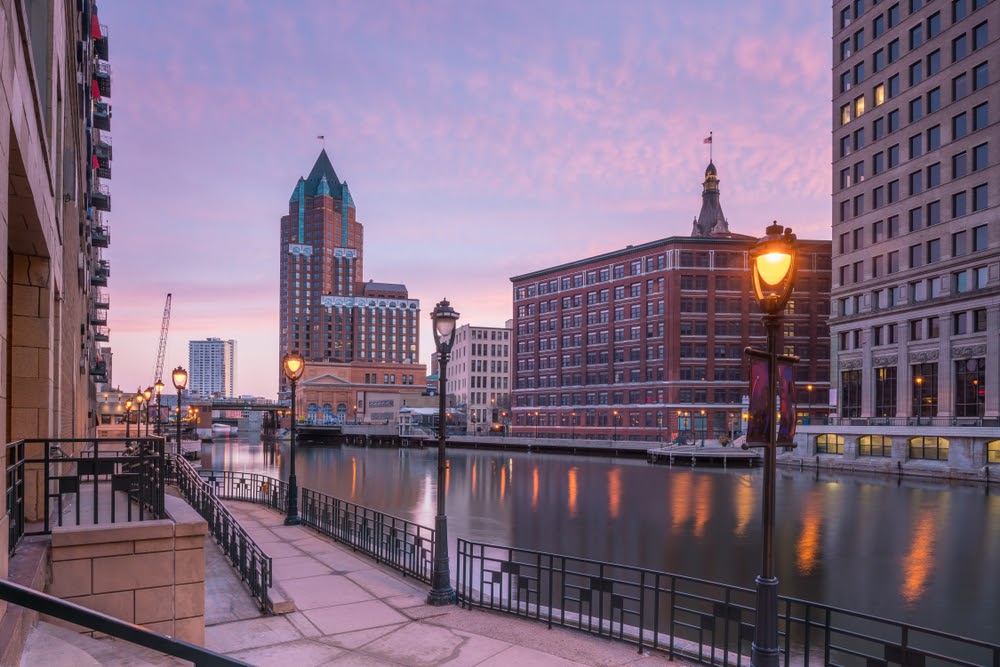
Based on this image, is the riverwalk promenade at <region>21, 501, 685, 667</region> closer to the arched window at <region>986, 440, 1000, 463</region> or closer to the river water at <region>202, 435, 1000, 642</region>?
the river water at <region>202, 435, 1000, 642</region>

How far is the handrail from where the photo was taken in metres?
2.87

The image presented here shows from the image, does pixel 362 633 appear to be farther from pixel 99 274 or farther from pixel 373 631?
pixel 99 274

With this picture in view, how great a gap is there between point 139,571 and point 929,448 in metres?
66.5

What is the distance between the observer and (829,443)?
69.7 metres

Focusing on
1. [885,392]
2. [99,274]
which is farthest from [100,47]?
[885,392]

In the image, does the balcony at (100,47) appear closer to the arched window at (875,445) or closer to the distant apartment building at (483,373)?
the arched window at (875,445)

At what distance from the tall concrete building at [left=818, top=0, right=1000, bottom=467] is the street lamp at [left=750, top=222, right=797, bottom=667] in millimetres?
57193

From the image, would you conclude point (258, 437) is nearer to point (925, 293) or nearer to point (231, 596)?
point (925, 293)

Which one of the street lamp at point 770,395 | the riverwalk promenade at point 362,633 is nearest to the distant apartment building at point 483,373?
the riverwalk promenade at point 362,633

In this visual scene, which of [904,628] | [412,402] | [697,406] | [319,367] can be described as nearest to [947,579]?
[904,628]

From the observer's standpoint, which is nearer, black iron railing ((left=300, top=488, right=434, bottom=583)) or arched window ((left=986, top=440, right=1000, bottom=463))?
black iron railing ((left=300, top=488, right=434, bottom=583))

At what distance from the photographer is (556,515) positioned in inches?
1485

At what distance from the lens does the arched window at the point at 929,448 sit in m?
57.8

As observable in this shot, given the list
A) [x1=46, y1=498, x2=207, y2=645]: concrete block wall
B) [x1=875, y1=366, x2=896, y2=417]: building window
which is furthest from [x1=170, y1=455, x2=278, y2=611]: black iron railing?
[x1=875, y1=366, x2=896, y2=417]: building window
